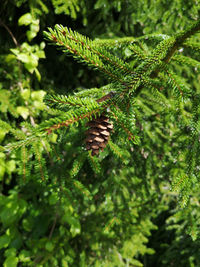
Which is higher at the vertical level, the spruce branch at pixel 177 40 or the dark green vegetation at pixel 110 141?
the spruce branch at pixel 177 40

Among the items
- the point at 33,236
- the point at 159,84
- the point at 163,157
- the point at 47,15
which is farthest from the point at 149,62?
the point at 33,236

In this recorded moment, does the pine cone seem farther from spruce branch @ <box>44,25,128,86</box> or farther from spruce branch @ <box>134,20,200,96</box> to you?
spruce branch @ <box>134,20,200,96</box>

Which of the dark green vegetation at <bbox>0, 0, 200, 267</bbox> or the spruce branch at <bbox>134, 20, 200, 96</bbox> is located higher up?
the spruce branch at <bbox>134, 20, 200, 96</bbox>

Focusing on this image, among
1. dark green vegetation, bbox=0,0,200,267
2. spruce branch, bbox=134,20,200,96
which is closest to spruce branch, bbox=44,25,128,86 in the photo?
dark green vegetation, bbox=0,0,200,267

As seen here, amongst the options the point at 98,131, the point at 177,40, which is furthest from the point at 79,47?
the point at 177,40

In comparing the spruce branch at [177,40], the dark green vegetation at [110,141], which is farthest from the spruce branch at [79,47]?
the spruce branch at [177,40]

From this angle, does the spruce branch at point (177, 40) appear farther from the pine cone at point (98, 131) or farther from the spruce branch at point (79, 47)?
the pine cone at point (98, 131)

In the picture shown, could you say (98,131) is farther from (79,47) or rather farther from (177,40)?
(177,40)
